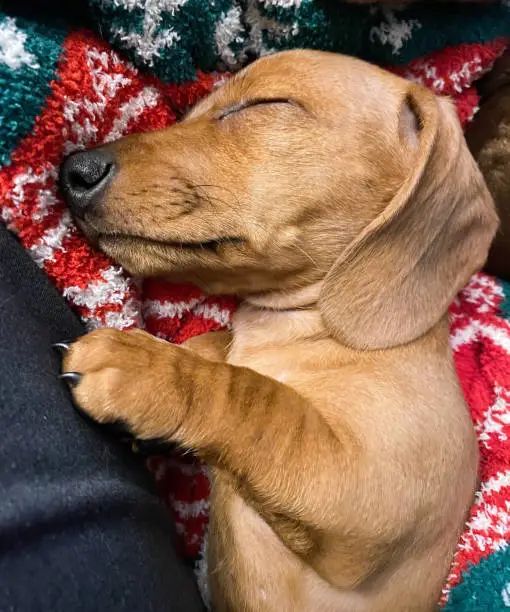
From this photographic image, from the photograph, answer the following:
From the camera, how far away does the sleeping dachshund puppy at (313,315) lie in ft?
4.52

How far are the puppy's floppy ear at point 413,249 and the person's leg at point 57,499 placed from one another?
69 cm

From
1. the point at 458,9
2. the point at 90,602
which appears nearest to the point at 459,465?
the point at 90,602

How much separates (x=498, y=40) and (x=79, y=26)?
56.4 inches

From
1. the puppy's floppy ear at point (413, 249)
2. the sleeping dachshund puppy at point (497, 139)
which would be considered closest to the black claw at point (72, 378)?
the puppy's floppy ear at point (413, 249)

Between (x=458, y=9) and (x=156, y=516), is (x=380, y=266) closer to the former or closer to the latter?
(x=156, y=516)

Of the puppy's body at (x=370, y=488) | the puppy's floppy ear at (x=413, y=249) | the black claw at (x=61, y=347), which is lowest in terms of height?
the puppy's body at (x=370, y=488)

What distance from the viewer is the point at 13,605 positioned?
95 centimetres

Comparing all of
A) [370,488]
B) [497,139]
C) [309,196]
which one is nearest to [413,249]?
[309,196]

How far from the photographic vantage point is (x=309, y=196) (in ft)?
5.17

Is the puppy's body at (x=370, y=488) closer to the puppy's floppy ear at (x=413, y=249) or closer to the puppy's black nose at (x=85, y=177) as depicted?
the puppy's floppy ear at (x=413, y=249)

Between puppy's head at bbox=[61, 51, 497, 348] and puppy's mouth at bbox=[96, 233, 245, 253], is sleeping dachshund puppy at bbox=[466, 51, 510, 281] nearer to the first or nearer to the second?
puppy's head at bbox=[61, 51, 497, 348]

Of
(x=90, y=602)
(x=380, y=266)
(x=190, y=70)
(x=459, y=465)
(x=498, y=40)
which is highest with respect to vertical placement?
(x=498, y=40)

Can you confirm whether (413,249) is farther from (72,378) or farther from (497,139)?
(497,139)

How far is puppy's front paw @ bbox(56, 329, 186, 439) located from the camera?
1.26 metres
